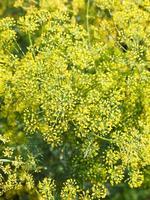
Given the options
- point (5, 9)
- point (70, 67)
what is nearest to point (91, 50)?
point (70, 67)

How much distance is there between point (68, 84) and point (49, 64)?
17cm

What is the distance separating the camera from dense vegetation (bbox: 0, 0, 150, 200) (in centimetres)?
337

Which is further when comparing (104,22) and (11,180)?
(104,22)

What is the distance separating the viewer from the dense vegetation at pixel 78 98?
3369 mm

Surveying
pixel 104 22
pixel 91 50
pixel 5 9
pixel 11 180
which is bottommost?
pixel 11 180

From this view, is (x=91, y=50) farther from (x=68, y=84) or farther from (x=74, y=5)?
(x=74, y=5)

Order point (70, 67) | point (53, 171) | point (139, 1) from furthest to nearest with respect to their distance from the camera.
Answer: point (53, 171) → point (139, 1) → point (70, 67)

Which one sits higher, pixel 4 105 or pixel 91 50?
pixel 91 50

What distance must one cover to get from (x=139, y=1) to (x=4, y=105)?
1160mm

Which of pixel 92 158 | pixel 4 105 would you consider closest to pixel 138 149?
pixel 92 158

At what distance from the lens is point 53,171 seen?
4168 mm

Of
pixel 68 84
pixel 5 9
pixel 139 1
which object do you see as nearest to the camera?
pixel 68 84

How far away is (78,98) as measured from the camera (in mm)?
3373

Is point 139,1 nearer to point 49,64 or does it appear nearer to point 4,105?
point 49,64
